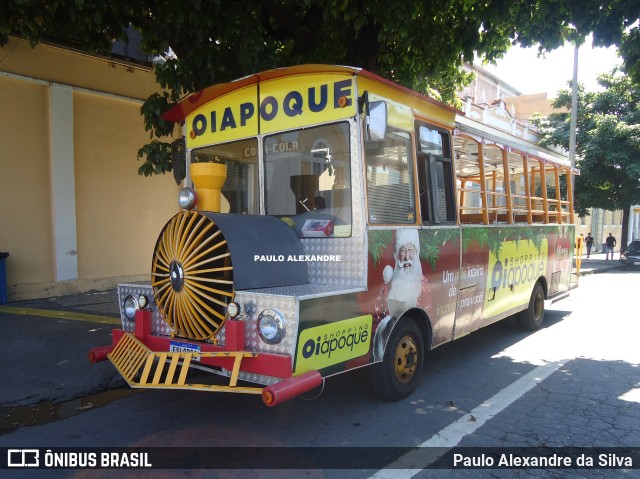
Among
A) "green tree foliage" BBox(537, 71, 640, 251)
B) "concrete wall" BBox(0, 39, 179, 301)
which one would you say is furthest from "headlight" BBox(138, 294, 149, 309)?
"green tree foliage" BBox(537, 71, 640, 251)

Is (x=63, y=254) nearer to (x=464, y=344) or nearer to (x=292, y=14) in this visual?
(x=292, y=14)

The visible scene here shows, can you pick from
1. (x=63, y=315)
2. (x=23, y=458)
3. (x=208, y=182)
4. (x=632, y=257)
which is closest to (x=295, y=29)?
(x=208, y=182)

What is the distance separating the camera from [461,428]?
160 inches

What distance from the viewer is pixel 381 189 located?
4.23 m

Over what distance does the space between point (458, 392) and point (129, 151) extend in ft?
28.8

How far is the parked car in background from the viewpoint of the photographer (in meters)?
21.8

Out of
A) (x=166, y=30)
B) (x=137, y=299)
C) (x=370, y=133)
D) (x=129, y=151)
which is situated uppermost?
(x=166, y=30)

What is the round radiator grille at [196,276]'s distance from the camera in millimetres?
3727

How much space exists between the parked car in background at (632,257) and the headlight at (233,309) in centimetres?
2322

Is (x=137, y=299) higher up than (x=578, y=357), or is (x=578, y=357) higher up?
(x=137, y=299)

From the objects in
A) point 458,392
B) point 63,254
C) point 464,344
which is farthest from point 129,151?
point 458,392

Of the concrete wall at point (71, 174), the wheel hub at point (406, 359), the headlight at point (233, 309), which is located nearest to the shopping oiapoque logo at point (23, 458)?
the headlight at point (233, 309)

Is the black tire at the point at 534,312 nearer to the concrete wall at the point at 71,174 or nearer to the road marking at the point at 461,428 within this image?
the road marking at the point at 461,428

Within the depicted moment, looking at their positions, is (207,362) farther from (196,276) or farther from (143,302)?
(143,302)
